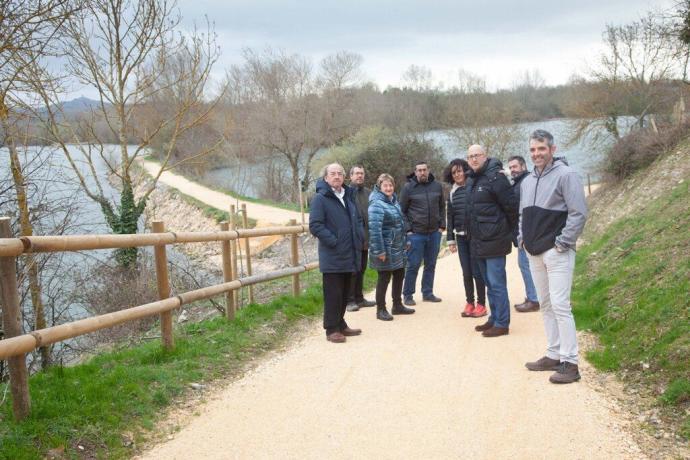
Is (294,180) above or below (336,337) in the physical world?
below

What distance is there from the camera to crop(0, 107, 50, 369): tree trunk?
5.74 meters

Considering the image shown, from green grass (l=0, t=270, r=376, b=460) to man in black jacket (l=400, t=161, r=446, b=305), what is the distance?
2091 millimetres

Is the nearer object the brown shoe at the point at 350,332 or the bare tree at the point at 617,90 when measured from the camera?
the brown shoe at the point at 350,332

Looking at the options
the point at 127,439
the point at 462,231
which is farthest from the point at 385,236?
the point at 127,439

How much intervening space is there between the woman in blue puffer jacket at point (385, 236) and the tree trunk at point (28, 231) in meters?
3.61

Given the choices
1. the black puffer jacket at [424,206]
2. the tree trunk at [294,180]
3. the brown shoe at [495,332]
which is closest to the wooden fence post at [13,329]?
the brown shoe at [495,332]

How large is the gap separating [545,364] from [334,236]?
2463 mm

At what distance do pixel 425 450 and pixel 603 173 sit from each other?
2047 centimetres

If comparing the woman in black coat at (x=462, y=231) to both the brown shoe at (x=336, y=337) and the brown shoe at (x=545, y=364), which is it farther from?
the brown shoe at (x=545, y=364)

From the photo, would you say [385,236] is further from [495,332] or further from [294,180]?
[294,180]

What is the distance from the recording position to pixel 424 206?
8.41 metres

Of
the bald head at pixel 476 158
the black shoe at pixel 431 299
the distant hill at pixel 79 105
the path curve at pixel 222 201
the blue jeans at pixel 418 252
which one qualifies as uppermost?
the distant hill at pixel 79 105

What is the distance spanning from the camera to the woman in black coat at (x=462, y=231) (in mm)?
7453

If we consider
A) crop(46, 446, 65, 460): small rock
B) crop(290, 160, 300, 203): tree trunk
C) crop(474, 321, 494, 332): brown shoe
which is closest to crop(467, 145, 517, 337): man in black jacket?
crop(474, 321, 494, 332): brown shoe
